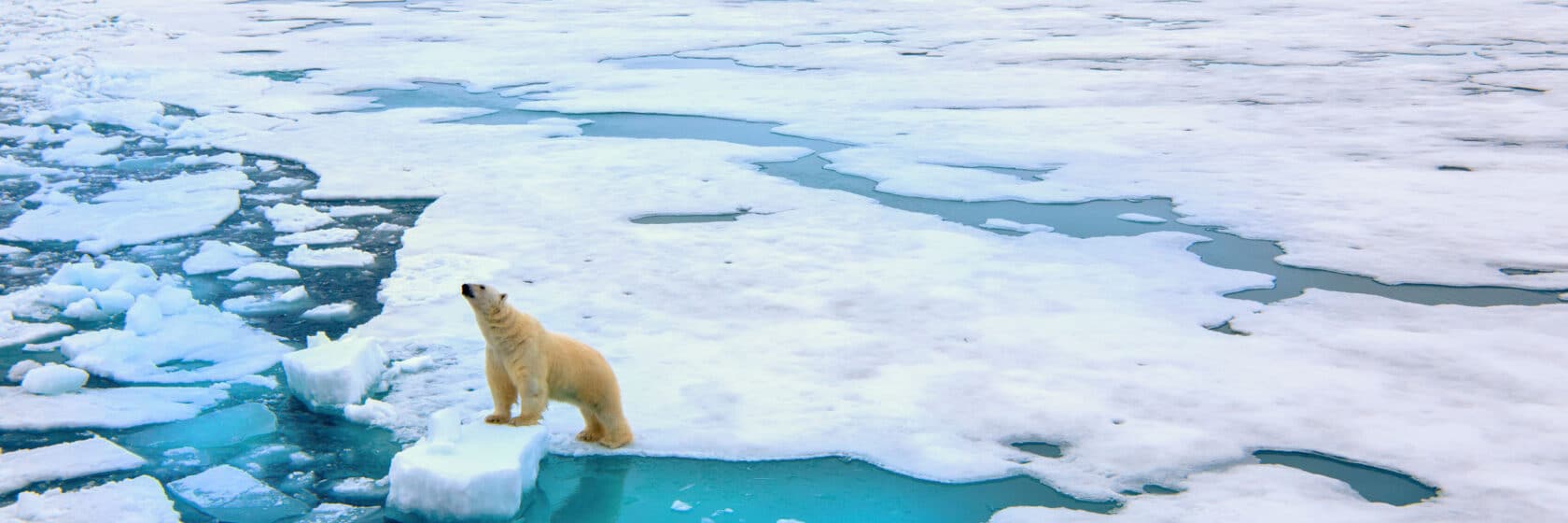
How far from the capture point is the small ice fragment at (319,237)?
4.93 metres

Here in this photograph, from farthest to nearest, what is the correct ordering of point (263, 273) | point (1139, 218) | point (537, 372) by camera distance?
A: point (1139, 218) < point (263, 273) < point (537, 372)

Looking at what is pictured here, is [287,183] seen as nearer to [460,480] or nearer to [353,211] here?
[353,211]

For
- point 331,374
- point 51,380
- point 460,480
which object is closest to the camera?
point 460,480

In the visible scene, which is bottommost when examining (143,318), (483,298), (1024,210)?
(1024,210)

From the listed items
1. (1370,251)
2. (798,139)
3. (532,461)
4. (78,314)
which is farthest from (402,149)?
(1370,251)

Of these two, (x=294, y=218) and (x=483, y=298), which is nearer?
(x=483, y=298)

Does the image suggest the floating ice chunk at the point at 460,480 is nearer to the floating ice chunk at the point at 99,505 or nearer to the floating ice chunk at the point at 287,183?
the floating ice chunk at the point at 99,505

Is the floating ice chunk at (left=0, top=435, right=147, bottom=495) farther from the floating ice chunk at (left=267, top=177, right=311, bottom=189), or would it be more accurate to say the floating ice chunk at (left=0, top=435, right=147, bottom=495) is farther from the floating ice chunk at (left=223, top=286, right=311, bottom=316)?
the floating ice chunk at (left=267, top=177, right=311, bottom=189)

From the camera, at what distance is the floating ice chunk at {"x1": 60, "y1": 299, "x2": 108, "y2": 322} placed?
393cm

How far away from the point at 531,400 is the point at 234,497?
0.72 meters

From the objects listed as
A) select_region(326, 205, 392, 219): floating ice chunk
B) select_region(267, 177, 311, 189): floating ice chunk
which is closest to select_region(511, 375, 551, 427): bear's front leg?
select_region(326, 205, 392, 219): floating ice chunk

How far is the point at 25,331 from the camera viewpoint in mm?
3785

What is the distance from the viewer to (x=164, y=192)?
5.88 metres

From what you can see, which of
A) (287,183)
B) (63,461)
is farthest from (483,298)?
(287,183)
